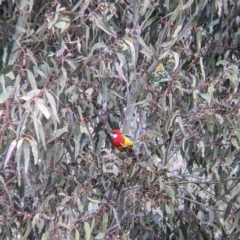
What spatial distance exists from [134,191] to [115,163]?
159mm

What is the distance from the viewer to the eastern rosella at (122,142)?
2682 millimetres

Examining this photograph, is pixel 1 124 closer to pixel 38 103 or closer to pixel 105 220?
pixel 38 103

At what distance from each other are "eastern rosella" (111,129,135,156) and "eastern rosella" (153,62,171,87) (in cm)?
25

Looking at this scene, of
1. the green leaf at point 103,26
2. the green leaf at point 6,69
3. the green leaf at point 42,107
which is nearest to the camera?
the green leaf at point 42,107

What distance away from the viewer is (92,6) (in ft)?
8.61

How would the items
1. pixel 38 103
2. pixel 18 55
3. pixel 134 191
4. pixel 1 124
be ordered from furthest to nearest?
1. pixel 134 191
2. pixel 18 55
3. pixel 1 124
4. pixel 38 103

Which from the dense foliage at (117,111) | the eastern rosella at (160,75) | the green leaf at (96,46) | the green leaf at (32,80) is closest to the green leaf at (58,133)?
the dense foliage at (117,111)

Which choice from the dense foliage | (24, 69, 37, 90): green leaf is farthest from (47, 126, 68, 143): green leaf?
(24, 69, 37, 90): green leaf

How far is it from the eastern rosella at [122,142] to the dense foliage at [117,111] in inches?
1.3

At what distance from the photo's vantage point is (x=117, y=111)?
2.83 metres

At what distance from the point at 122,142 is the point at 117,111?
0.20 m

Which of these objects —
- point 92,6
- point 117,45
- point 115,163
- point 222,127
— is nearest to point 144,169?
point 115,163

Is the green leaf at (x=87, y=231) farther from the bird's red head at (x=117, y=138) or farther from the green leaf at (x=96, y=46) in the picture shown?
the green leaf at (x=96, y=46)

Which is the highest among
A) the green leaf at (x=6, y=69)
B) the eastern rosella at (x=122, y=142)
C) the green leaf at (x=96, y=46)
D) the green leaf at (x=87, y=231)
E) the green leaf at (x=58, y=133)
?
the green leaf at (x=6, y=69)
